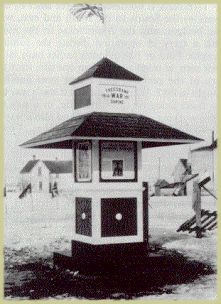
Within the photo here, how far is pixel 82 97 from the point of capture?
1351cm

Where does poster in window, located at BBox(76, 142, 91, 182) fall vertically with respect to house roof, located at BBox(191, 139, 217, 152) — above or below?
below

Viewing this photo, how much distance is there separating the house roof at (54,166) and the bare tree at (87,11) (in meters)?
2.70

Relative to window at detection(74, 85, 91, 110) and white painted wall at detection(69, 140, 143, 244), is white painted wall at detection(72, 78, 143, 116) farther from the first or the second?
white painted wall at detection(69, 140, 143, 244)

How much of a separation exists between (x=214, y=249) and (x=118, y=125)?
2.87 meters

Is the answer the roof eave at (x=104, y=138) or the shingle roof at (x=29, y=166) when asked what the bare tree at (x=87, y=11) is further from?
the shingle roof at (x=29, y=166)

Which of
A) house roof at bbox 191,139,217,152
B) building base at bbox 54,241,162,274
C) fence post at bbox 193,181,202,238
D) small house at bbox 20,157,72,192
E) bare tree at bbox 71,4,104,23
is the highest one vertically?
bare tree at bbox 71,4,104,23

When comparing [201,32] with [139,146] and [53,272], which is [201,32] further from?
[53,272]

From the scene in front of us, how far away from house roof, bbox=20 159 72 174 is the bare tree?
2.70m

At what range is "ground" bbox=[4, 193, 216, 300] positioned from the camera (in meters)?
12.6

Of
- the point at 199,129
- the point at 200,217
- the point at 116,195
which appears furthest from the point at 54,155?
the point at 200,217

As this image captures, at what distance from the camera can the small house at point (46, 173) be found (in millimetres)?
14430

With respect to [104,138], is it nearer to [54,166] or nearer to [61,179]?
[54,166]

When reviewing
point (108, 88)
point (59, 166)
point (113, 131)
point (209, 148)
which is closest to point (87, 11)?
point (108, 88)

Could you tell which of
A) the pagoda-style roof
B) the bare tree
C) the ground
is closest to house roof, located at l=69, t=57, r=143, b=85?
the pagoda-style roof
